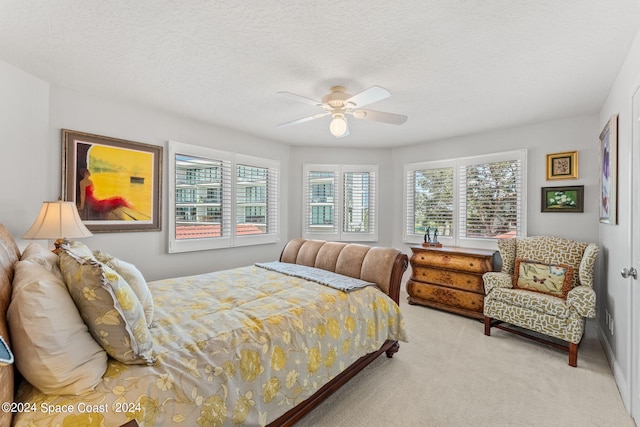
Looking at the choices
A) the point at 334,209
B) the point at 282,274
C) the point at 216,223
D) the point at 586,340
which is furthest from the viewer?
the point at 334,209

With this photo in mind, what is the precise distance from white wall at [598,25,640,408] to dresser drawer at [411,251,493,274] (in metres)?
1.10

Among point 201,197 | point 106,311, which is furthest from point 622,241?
point 201,197

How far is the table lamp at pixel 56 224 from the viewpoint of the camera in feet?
7.21

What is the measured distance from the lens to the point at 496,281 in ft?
10.4

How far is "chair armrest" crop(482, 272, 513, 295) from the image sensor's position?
3145 mm

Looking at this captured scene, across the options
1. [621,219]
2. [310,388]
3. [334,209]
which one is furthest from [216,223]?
[621,219]

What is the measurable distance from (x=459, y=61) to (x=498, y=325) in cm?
277

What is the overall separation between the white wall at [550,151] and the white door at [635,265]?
173 cm

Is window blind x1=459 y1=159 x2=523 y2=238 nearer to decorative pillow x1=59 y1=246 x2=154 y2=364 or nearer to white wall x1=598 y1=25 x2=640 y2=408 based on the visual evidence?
white wall x1=598 y1=25 x2=640 y2=408

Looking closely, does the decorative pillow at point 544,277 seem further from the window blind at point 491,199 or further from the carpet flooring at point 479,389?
the window blind at point 491,199

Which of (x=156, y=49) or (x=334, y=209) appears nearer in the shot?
(x=156, y=49)

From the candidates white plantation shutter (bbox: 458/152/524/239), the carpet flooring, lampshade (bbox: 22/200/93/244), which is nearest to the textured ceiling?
white plantation shutter (bbox: 458/152/524/239)

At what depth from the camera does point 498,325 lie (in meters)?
3.20

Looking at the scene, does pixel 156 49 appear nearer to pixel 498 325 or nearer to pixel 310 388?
pixel 310 388
